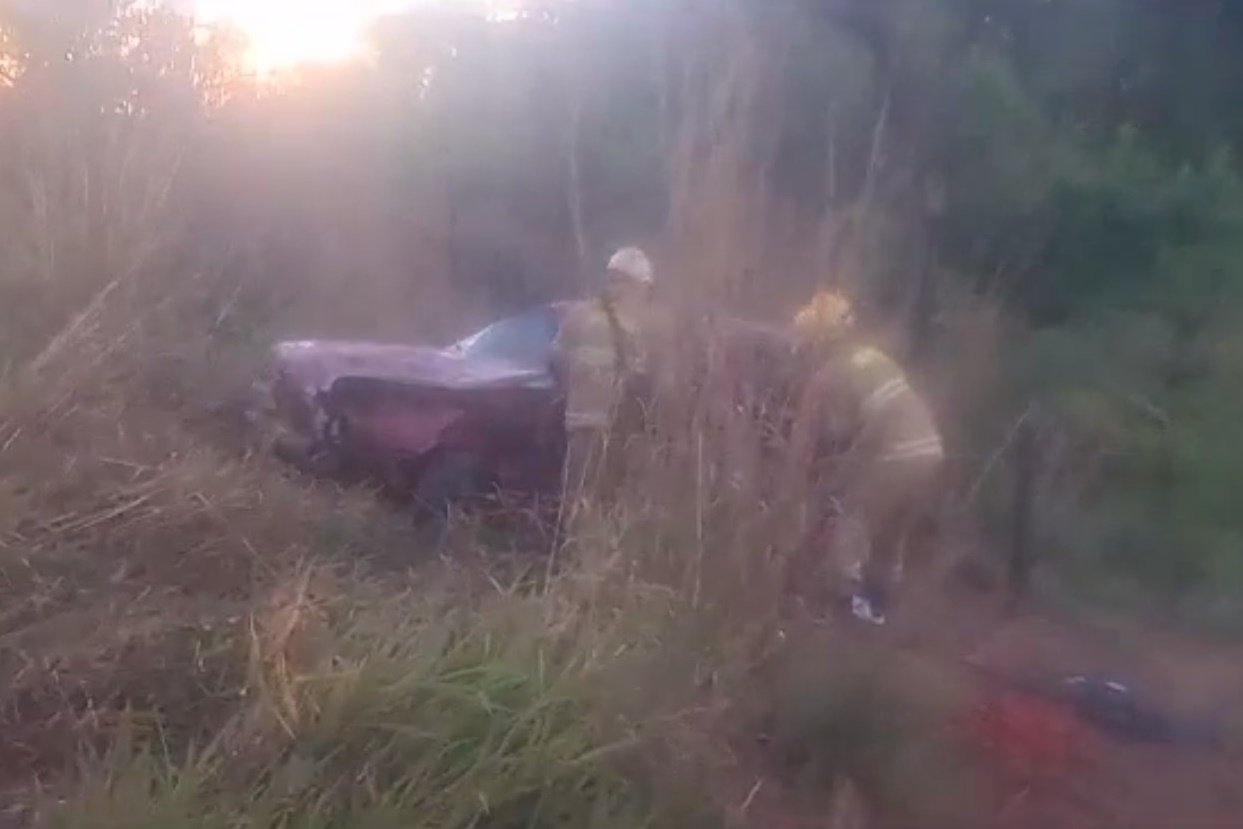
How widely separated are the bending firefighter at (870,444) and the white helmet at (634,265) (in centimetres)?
52

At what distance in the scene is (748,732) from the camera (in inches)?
225

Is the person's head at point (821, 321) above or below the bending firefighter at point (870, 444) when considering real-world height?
above

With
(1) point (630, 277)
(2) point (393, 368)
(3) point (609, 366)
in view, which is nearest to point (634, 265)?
(1) point (630, 277)

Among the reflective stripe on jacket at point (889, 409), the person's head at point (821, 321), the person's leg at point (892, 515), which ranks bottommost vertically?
the person's leg at point (892, 515)

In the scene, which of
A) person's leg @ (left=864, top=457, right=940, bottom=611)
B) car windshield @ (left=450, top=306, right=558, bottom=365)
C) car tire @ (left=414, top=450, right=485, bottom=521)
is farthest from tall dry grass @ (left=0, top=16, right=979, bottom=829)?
car windshield @ (left=450, top=306, right=558, bottom=365)

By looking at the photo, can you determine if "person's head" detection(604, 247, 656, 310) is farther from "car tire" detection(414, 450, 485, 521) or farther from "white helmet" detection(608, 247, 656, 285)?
"car tire" detection(414, 450, 485, 521)

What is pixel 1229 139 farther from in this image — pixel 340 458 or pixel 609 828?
pixel 609 828

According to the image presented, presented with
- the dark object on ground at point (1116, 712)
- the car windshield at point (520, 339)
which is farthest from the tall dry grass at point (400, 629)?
the car windshield at point (520, 339)

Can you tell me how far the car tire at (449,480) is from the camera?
9.21 metres

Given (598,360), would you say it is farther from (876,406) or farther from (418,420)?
(418,420)

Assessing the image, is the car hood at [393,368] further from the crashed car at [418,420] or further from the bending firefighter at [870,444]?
the bending firefighter at [870,444]

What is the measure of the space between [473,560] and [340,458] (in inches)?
103

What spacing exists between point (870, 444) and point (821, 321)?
0.59m

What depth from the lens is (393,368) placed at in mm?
10008
